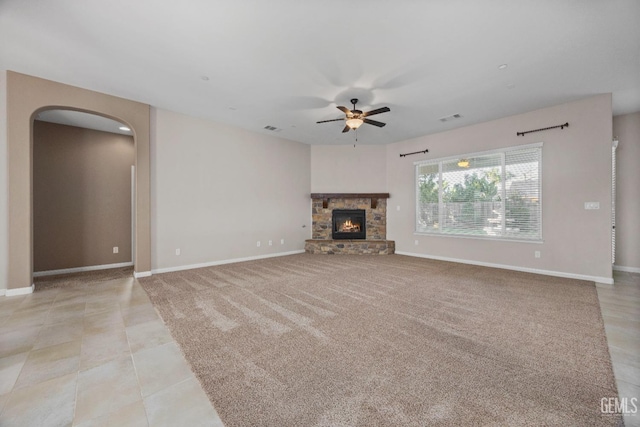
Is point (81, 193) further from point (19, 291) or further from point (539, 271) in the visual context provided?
point (539, 271)

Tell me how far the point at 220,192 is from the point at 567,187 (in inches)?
259

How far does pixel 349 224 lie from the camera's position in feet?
24.1

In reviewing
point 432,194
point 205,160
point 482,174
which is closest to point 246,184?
point 205,160

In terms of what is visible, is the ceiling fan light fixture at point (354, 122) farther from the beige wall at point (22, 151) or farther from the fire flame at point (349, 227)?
the beige wall at point (22, 151)

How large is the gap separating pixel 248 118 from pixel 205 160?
1.26 metres

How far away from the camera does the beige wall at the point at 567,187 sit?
4.14 metres

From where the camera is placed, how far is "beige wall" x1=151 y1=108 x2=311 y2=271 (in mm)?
4848

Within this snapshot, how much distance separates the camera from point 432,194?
20.8 ft

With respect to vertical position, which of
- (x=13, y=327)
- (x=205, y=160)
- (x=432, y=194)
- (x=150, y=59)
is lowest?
(x=13, y=327)

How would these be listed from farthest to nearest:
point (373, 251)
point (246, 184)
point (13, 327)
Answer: point (373, 251) → point (246, 184) → point (13, 327)

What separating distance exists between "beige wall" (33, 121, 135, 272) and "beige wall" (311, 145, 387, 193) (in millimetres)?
4479

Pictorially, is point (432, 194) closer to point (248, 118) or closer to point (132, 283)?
point (248, 118)

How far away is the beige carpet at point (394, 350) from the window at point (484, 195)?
4.52ft

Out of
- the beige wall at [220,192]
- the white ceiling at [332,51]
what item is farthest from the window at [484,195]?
the beige wall at [220,192]
